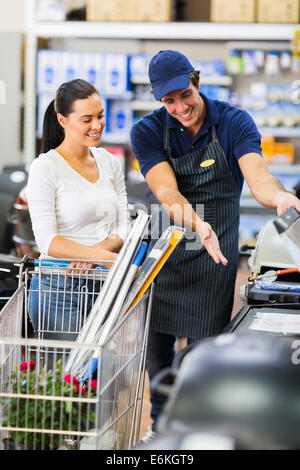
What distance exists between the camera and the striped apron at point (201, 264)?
8.40 ft

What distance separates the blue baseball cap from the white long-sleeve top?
0.32 m

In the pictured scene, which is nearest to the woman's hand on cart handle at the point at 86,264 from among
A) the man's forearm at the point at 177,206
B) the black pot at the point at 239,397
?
the man's forearm at the point at 177,206

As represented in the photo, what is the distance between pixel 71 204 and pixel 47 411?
2.86 feet

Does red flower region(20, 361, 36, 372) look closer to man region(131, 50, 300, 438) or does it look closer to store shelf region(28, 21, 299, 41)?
man region(131, 50, 300, 438)

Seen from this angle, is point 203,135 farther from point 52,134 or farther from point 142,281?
point 142,281

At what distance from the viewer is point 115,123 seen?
744 cm

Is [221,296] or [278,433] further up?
[278,433]

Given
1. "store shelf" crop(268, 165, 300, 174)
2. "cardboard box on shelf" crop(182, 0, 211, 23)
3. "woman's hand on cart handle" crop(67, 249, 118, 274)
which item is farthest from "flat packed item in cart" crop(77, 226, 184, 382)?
"cardboard box on shelf" crop(182, 0, 211, 23)

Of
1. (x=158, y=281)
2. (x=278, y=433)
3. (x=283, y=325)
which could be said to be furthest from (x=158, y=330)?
(x=278, y=433)

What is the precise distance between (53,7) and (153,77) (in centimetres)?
527

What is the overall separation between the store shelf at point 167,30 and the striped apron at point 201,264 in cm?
467

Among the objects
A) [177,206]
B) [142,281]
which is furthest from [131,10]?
[142,281]

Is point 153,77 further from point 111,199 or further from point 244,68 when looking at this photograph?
point 244,68

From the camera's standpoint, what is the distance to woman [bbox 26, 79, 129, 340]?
2039 mm
